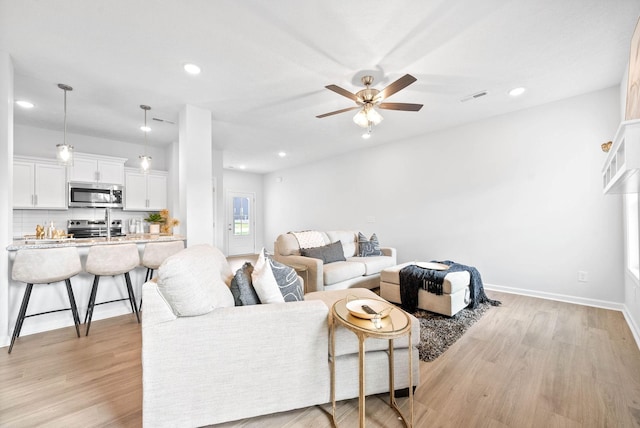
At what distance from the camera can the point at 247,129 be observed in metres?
4.49

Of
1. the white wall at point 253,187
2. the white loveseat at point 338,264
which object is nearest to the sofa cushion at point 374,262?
the white loveseat at point 338,264

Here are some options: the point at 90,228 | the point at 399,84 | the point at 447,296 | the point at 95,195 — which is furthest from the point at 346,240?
the point at 90,228

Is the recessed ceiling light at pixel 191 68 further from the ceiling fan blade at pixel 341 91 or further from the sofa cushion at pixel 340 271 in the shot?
the sofa cushion at pixel 340 271

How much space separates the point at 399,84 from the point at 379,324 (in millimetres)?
2111

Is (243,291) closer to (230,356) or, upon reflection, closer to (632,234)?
(230,356)

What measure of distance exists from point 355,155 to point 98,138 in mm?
5124

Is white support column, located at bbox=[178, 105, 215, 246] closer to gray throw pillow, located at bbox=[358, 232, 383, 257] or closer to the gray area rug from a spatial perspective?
gray throw pillow, located at bbox=[358, 232, 383, 257]

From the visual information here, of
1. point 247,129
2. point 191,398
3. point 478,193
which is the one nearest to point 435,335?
point 191,398

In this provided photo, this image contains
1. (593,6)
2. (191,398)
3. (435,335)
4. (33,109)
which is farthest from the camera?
(33,109)

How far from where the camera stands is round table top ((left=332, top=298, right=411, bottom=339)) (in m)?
1.23

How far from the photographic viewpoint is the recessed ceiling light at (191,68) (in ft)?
8.52

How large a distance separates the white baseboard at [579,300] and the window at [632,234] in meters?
0.54

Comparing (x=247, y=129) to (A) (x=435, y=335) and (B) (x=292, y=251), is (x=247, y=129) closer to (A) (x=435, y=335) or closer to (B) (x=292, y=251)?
(B) (x=292, y=251)

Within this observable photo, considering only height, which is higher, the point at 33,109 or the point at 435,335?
the point at 33,109
